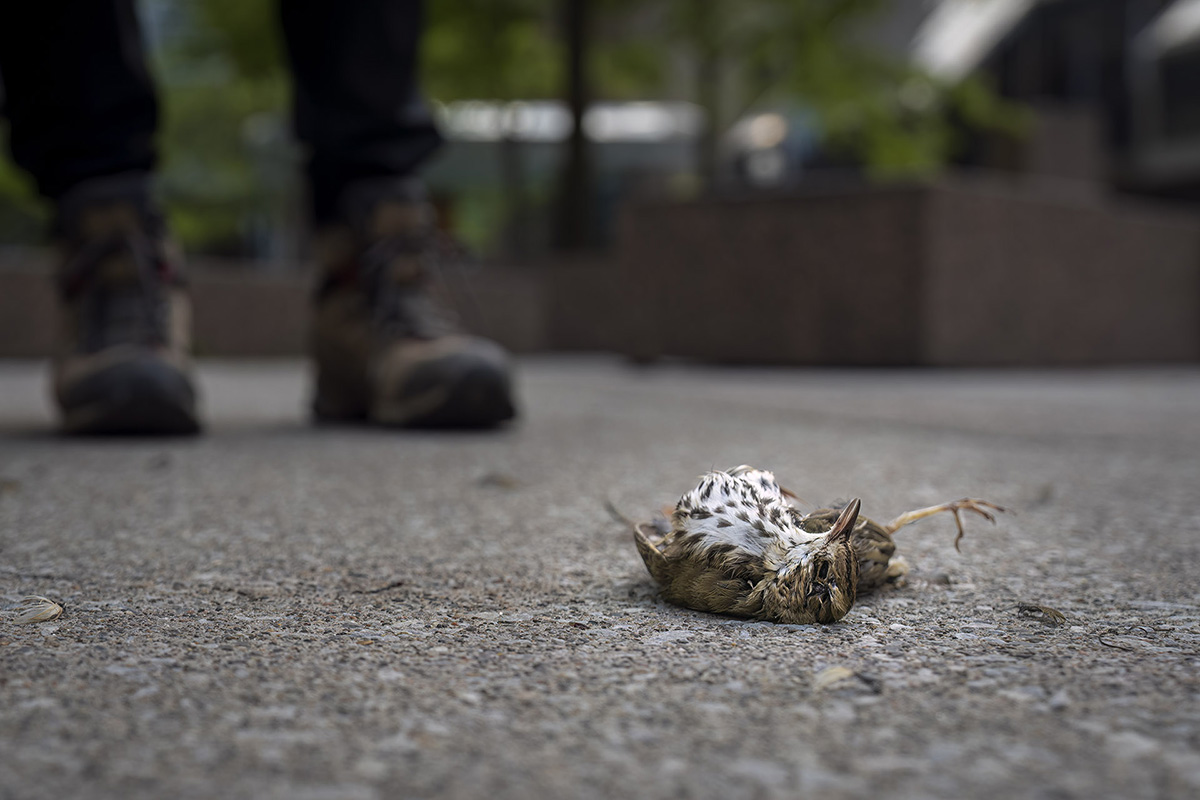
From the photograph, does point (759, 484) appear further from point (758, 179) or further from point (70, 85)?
point (758, 179)

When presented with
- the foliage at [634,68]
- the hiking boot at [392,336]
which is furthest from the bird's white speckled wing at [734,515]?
the foliage at [634,68]

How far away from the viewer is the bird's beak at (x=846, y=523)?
0.95m

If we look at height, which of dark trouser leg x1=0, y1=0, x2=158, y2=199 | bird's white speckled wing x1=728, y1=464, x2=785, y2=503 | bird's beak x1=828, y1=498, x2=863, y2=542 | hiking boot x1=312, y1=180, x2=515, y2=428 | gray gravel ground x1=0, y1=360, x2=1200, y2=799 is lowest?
gray gravel ground x1=0, y1=360, x2=1200, y2=799

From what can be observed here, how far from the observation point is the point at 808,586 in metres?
0.92

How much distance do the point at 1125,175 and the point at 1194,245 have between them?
961 cm

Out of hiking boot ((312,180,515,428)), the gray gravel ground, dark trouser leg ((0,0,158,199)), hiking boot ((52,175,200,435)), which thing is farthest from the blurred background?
the gray gravel ground

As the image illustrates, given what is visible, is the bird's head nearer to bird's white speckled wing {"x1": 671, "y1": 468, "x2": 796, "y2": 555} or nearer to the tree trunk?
Answer: bird's white speckled wing {"x1": 671, "y1": 468, "x2": 796, "y2": 555}

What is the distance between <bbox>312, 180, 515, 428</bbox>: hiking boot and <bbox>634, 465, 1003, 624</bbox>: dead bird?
1.39 m

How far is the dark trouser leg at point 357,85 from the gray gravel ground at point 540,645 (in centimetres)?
85

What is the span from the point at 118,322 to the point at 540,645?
1731mm

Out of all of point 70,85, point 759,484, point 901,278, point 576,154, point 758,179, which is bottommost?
point 759,484

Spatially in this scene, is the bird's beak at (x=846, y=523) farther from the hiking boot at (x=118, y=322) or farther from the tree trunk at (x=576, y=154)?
the tree trunk at (x=576, y=154)

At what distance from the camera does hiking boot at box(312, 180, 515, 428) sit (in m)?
2.34

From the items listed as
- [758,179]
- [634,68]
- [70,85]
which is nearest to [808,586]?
[70,85]
